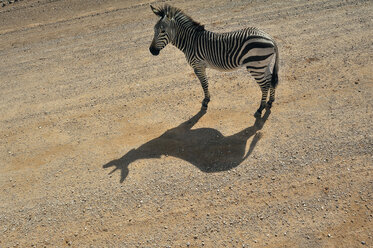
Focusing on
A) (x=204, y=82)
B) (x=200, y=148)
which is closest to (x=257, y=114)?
(x=204, y=82)

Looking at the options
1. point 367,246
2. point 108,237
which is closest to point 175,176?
point 108,237

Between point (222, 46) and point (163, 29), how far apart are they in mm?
1757

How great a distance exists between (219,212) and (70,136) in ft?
17.7

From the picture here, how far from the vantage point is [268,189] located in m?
7.25

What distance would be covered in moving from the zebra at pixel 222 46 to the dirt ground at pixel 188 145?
1.38m

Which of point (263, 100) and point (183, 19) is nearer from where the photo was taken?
point (183, 19)

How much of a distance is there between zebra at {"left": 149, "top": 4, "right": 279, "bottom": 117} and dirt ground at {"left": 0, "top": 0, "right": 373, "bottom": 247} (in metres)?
1.38

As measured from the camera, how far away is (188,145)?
28.0 ft

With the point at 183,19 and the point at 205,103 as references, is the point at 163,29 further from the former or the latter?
the point at 205,103

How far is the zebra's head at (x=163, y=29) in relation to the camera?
330 inches

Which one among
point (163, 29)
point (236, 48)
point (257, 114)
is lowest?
point (257, 114)

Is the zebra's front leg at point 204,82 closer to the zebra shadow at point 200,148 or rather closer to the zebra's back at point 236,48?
the zebra's back at point 236,48

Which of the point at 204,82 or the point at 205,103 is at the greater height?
the point at 204,82

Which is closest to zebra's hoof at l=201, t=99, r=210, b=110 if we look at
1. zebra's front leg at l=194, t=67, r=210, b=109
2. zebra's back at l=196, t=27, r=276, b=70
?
zebra's front leg at l=194, t=67, r=210, b=109
